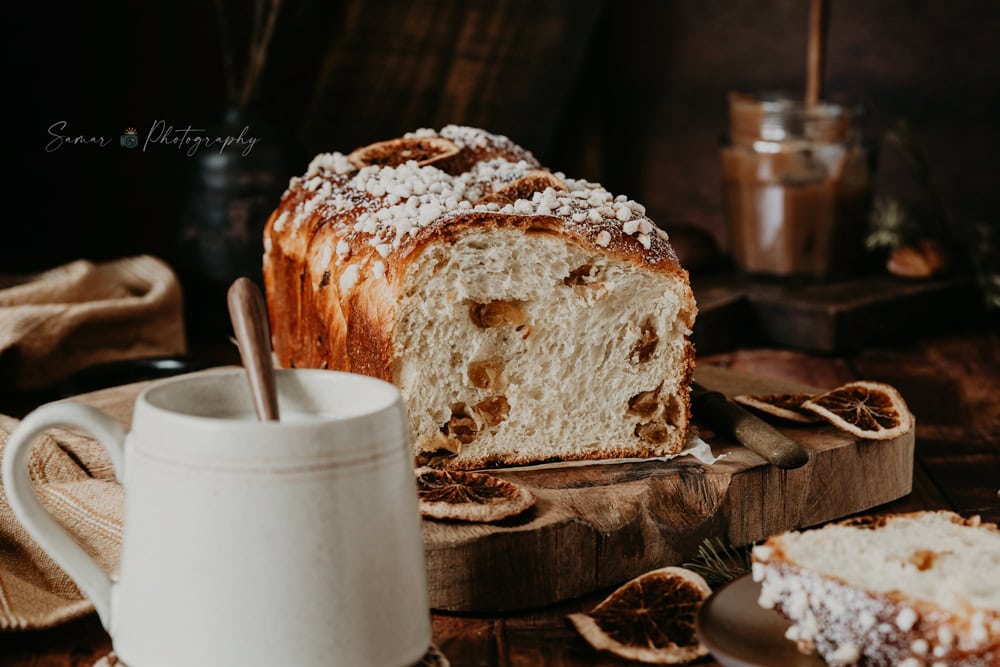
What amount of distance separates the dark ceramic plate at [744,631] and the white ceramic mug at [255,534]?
34 cm

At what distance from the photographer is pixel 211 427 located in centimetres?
116

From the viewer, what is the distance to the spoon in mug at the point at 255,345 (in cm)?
129

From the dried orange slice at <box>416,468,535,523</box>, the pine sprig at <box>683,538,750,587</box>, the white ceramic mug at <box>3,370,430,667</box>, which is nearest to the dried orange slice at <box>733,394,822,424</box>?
the pine sprig at <box>683,538,750,587</box>

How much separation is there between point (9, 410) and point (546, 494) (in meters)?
1.44

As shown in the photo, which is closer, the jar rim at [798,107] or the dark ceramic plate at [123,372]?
Result: the dark ceramic plate at [123,372]

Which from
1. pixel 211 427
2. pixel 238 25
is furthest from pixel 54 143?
pixel 211 427

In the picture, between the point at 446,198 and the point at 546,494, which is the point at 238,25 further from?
the point at 546,494

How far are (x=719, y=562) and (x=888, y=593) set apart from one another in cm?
→ 43

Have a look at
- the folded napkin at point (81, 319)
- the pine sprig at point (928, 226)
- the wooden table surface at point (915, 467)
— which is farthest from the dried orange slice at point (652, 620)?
the pine sprig at point (928, 226)

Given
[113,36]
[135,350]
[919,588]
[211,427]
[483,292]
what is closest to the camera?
[211,427]

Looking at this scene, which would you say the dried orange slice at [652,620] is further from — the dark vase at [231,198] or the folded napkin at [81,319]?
the dark vase at [231,198]

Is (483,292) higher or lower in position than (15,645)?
higher

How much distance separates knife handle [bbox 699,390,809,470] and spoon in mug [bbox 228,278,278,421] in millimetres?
862

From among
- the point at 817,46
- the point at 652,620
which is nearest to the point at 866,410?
the point at 652,620
